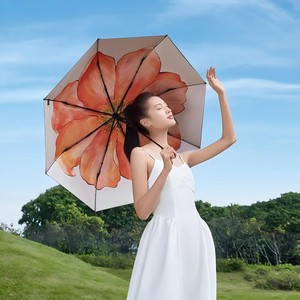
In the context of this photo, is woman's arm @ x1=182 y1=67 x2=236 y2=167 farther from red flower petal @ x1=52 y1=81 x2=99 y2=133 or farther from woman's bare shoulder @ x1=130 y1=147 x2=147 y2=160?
red flower petal @ x1=52 y1=81 x2=99 y2=133

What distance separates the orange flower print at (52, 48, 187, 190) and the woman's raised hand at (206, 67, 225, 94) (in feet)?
0.92

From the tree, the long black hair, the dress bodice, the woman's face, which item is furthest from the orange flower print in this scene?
the tree

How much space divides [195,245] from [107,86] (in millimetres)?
1146

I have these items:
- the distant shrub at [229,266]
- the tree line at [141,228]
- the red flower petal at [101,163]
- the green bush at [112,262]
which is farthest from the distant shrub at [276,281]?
the red flower petal at [101,163]

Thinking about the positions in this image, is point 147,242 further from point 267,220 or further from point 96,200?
point 267,220

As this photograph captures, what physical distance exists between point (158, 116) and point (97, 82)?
1.68ft

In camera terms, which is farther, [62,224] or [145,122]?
[62,224]

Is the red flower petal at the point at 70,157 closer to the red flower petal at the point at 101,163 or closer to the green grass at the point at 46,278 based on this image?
the red flower petal at the point at 101,163

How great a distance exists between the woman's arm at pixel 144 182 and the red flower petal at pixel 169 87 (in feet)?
1.86

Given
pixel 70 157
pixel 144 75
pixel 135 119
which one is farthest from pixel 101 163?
pixel 144 75

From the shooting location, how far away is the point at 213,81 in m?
3.64

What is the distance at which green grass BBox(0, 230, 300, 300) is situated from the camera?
31.2ft

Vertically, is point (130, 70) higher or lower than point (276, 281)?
higher

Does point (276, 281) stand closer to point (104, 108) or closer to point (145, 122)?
point (104, 108)
